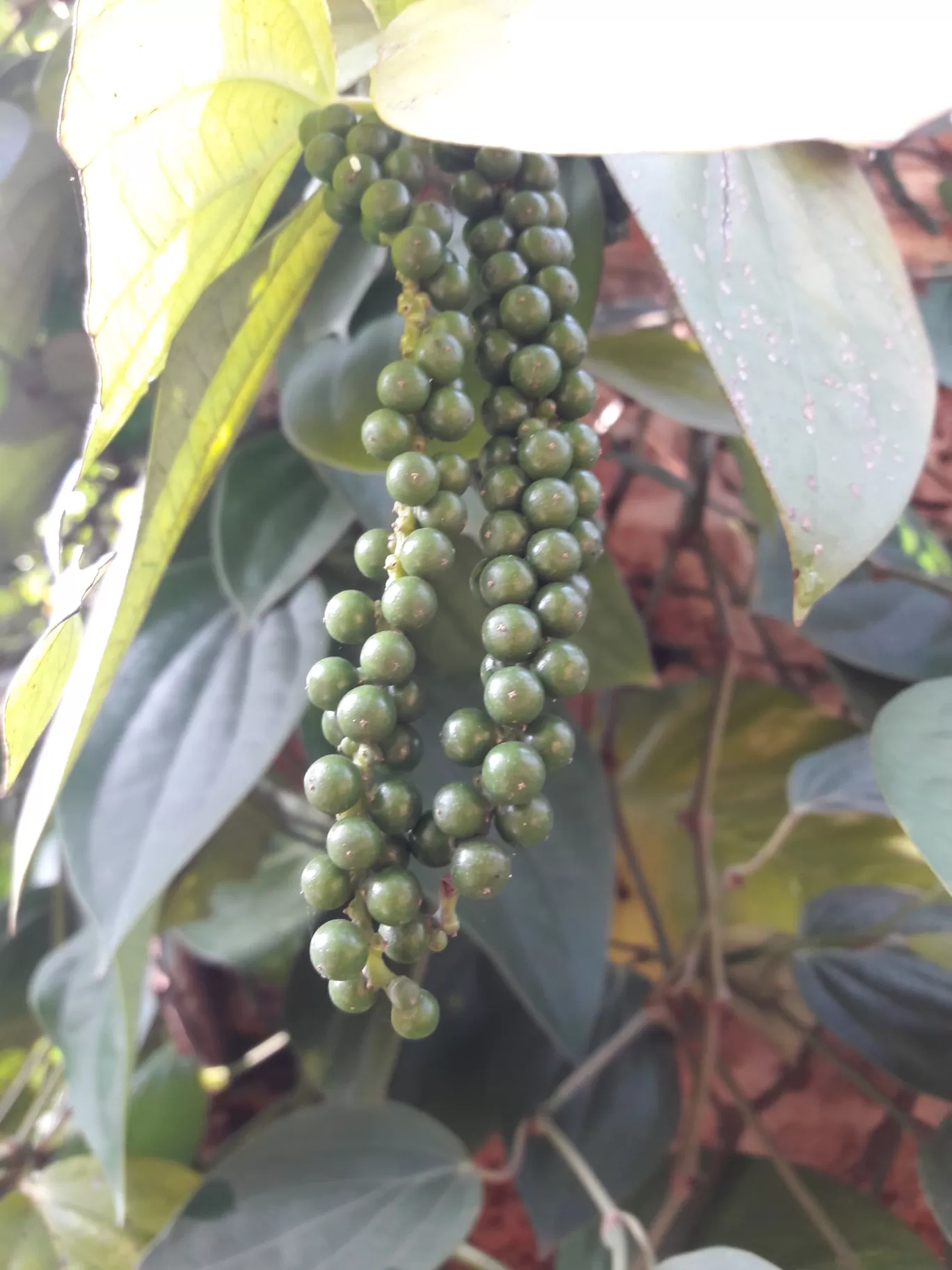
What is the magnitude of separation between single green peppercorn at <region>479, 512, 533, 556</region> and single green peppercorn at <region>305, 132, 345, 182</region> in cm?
13

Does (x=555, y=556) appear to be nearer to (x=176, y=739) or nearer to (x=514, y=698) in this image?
(x=514, y=698)

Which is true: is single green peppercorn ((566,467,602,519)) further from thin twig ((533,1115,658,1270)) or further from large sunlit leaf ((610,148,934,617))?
thin twig ((533,1115,658,1270))

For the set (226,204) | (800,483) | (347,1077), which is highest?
(226,204)

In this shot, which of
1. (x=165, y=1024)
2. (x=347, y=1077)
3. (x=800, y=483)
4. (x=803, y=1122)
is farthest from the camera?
(x=165, y=1024)

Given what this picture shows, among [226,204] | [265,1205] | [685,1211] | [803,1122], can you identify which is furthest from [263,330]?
[803,1122]

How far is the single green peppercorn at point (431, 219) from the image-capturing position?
27 cm

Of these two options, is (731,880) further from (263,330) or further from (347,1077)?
(263,330)

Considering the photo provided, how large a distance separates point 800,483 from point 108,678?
19 centimetres

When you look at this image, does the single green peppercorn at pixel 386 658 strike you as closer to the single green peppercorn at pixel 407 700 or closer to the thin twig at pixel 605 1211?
the single green peppercorn at pixel 407 700

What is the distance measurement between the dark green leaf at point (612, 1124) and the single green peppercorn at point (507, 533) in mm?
369

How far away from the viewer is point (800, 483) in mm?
235

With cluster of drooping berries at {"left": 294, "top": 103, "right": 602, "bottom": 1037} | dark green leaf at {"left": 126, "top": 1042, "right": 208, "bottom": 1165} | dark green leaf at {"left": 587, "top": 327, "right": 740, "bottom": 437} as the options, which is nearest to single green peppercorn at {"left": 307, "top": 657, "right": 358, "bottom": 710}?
cluster of drooping berries at {"left": 294, "top": 103, "right": 602, "bottom": 1037}

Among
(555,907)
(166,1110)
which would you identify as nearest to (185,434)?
(555,907)

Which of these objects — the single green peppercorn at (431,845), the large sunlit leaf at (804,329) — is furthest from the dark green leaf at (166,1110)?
the large sunlit leaf at (804,329)
